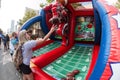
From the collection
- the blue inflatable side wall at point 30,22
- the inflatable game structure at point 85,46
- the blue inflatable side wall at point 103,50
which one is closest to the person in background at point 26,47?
the inflatable game structure at point 85,46

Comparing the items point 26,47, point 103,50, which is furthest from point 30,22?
point 103,50

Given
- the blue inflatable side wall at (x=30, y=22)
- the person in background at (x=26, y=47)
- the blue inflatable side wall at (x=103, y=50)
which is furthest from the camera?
the blue inflatable side wall at (x=30, y=22)

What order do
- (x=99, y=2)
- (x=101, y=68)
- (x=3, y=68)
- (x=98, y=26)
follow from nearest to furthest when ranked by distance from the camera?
(x=101, y=68) < (x=99, y=2) < (x=98, y=26) < (x=3, y=68)

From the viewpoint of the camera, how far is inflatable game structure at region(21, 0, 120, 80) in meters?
3.97

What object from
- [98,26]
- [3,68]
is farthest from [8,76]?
[98,26]

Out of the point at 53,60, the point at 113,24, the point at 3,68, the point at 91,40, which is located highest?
the point at 113,24

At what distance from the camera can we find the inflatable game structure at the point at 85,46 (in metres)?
3.97

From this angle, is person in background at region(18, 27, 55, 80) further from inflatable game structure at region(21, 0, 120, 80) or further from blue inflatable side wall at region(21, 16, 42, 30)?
blue inflatable side wall at region(21, 16, 42, 30)

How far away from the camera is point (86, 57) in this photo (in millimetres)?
6285

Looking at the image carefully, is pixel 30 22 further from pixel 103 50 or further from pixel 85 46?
pixel 103 50

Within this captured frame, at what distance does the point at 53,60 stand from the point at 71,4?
1.61m

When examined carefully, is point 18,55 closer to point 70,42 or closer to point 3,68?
point 70,42

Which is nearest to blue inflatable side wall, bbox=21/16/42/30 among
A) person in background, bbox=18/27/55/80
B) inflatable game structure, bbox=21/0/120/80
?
inflatable game structure, bbox=21/0/120/80

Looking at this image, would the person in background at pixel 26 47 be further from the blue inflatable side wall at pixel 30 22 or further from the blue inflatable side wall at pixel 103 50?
the blue inflatable side wall at pixel 30 22
